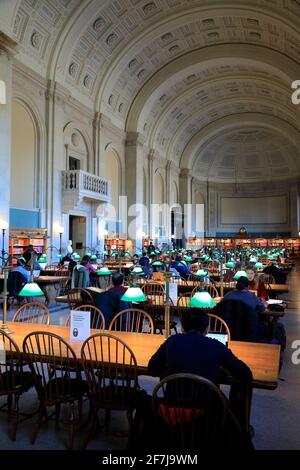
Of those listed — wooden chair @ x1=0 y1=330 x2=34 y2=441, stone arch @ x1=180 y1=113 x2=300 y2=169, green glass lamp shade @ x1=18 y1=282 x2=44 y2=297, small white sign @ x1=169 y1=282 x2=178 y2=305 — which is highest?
stone arch @ x1=180 y1=113 x2=300 y2=169

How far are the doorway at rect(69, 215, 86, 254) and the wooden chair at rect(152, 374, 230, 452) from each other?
15459 millimetres

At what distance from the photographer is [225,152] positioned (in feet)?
115

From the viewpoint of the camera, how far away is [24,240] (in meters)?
13.5

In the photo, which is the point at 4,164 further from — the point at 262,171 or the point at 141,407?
the point at 262,171

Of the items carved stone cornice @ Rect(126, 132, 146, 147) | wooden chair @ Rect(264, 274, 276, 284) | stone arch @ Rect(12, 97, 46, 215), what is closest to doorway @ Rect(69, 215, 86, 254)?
stone arch @ Rect(12, 97, 46, 215)

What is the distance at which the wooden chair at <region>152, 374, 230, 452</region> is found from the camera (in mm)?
2178

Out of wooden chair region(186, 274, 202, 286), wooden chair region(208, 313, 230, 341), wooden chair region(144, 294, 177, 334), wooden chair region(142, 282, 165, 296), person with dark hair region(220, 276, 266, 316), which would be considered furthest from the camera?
wooden chair region(186, 274, 202, 286)

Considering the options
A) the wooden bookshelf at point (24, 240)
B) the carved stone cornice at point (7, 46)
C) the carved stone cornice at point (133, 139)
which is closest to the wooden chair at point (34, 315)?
the wooden bookshelf at point (24, 240)

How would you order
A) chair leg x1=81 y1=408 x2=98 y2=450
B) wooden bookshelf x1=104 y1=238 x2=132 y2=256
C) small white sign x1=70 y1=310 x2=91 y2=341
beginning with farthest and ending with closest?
wooden bookshelf x1=104 y1=238 x2=132 y2=256, small white sign x1=70 y1=310 x2=91 y2=341, chair leg x1=81 y1=408 x2=98 y2=450

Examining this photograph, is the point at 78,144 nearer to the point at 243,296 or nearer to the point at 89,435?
the point at 243,296

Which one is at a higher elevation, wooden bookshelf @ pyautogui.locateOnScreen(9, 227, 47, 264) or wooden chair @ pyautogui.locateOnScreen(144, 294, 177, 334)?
wooden bookshelf @ pyautogui.locateOnScreen(9, 227, 47, 264)

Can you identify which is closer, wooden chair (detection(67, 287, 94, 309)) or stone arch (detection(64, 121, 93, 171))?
wooden chair (detection(67, 287, 94, 309))

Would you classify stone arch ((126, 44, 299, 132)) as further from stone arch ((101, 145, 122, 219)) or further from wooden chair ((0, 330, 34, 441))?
wooden chair ((0, 330, 34, 441))

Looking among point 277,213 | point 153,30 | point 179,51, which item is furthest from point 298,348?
point 277,213
